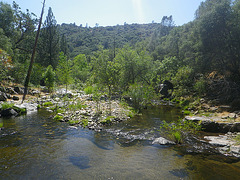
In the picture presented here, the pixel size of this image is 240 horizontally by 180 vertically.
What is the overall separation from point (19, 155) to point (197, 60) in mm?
19441

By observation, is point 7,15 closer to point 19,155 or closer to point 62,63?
point 62,63

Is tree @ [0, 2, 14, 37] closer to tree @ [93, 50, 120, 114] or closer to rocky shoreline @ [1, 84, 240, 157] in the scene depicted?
rocky shoreline @ [1, 84, 240, 157]

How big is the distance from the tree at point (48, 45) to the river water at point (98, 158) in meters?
30.9

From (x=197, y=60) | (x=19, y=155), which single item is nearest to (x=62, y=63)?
(x=19, y=155)

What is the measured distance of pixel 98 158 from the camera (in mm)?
5461

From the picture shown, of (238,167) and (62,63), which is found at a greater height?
(62,63)

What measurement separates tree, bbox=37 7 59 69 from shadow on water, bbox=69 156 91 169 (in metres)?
34.7

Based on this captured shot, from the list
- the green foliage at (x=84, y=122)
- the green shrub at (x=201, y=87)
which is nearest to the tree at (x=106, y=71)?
the green foliage at (x=84, y=122)

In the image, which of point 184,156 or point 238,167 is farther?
point 184,156

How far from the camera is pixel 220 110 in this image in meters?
12.1

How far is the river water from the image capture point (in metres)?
4.48

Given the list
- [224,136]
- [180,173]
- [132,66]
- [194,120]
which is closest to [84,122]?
[180,173]

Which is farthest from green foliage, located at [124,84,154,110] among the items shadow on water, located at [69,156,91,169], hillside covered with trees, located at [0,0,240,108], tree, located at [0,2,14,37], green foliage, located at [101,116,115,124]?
tree, located at [0,2,14,37]

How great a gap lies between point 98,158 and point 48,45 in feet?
121
